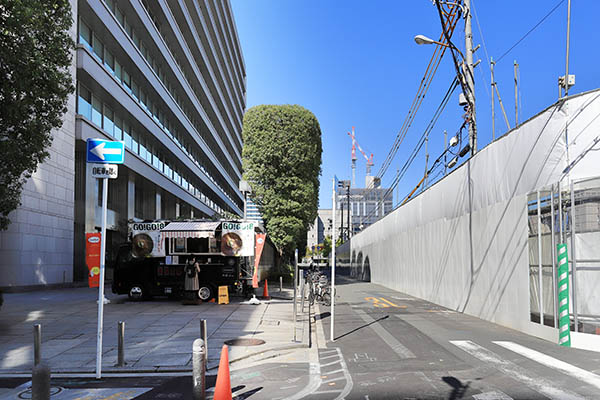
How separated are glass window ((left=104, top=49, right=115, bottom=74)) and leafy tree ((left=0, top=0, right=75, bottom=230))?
1792 centimetres

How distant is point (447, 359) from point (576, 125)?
6112mm

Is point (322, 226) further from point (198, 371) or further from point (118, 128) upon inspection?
point (198, 371)

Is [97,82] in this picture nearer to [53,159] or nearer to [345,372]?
[53,159]

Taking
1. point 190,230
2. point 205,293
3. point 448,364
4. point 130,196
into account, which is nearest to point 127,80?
point 130,196

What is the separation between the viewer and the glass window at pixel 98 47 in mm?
27422

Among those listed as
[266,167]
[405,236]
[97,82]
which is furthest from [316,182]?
[97,82]

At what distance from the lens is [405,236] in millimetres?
27688

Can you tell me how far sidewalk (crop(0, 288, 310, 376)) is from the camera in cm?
860

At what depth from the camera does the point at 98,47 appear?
27.9m

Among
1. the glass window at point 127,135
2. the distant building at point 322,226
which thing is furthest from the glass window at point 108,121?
the distant building at point 322,226

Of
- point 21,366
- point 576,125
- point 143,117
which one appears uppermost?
point 143,117

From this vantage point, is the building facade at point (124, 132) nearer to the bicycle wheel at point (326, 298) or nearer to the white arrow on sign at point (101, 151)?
the bicycle wheel at point (326, 298)

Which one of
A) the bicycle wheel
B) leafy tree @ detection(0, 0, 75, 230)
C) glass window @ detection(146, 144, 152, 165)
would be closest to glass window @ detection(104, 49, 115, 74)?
glass window @ detection(146, 144, 152, 165)

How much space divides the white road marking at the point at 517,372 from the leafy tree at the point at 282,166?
22422 mm
